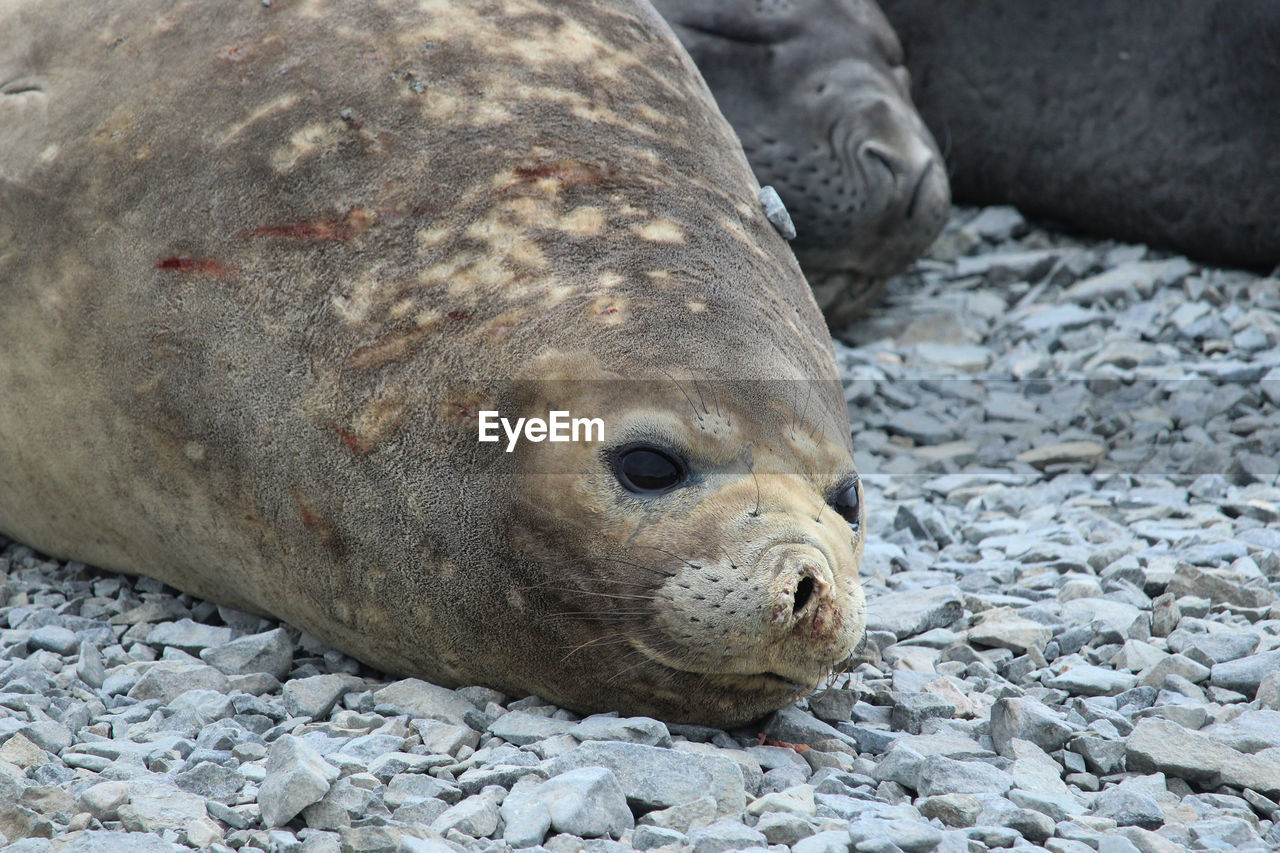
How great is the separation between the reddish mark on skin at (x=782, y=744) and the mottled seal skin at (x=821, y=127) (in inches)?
134

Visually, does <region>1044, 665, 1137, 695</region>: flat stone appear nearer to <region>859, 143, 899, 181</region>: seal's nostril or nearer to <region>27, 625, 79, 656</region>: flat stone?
<region>27, 625, 79, 656</region>: flat stone

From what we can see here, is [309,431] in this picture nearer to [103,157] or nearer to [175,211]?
[175,211]

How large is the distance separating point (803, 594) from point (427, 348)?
0.90 meters

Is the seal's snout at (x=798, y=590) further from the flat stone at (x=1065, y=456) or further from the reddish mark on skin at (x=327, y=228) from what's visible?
the flat stone at (x=1065, y=456)

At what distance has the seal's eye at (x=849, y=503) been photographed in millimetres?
2973

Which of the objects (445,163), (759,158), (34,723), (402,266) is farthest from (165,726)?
(759,158)

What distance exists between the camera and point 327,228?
307 cm

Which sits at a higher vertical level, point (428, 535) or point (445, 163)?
point (445, 163)

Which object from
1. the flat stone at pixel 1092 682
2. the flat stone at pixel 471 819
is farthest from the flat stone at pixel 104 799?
the flat stone at pixel 1092 682

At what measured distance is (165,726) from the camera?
2.79 meters

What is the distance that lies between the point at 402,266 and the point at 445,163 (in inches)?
10.7

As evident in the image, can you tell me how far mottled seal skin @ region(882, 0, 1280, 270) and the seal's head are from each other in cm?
451

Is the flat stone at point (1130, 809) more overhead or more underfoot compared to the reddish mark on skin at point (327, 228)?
more underfoot

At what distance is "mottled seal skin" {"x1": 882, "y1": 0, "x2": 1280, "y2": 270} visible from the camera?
6.45m
